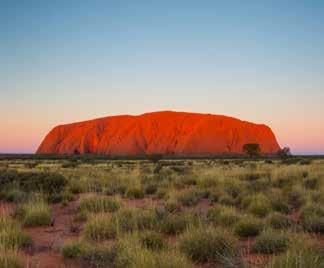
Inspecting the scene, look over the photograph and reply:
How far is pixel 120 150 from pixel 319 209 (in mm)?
109261

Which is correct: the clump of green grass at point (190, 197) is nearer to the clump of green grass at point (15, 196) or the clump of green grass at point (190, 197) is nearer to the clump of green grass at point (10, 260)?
the clump of green grass at point (15, 196)

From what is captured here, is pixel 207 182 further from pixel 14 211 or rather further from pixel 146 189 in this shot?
pixel 14 211

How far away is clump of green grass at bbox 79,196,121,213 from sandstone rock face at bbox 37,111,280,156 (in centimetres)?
9962

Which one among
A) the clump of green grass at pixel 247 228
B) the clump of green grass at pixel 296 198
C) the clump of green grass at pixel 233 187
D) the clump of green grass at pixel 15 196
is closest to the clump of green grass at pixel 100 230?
the clump of green grass at pixel 247 228

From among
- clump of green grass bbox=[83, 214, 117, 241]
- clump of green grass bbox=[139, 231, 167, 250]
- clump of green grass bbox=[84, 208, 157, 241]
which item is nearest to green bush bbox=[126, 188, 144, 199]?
clump of green grass bbox=[84, 208, 157, 241]

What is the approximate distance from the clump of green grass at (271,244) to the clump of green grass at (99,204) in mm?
4332

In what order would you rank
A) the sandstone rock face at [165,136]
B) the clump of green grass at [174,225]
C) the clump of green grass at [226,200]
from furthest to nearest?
the sandstone rock face at [165,136], the clump of green grass at [226,200], the clump of green grass at [174,225]

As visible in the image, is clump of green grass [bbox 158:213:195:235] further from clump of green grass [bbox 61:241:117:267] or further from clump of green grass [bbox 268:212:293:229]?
clump of green grass [bbox 61:241:117:267]

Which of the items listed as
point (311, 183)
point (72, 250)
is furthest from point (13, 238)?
point (311, 183)

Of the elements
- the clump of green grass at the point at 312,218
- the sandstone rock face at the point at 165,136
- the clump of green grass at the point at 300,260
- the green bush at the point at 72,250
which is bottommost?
the green bush at the point at 72,250

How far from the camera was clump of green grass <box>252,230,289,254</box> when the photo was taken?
220 inches

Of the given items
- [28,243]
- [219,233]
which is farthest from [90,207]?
[219,233]

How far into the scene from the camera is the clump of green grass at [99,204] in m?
9.41

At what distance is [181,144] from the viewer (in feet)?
376
